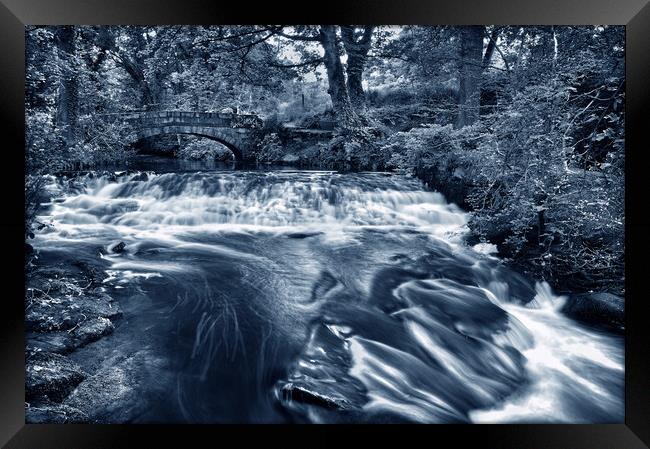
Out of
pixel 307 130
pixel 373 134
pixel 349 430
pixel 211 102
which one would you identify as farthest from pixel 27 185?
pixel 349 430

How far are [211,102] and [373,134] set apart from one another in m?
1.11

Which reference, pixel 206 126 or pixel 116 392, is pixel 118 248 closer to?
pixel 116 392

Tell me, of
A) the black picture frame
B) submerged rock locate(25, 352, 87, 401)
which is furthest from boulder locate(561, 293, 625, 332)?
submerged rock locate(25, 352, 87, 401)

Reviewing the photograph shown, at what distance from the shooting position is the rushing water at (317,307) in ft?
8.04

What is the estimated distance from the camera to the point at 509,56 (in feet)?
8.74

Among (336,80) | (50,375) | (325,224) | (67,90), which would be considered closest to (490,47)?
(336,80)

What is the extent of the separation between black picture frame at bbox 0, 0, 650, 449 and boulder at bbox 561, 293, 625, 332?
0.38 ft

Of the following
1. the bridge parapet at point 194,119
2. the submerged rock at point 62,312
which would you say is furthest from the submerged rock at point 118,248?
the bridge parapet at point 194,119

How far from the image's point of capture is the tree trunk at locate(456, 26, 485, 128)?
2678 millimetres

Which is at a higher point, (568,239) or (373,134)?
(373,134)

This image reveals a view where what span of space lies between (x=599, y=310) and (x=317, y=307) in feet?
5.94

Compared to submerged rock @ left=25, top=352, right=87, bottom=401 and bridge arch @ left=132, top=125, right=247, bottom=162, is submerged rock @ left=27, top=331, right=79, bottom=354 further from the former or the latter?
bridge arch @ left=132, top=125, right=247, bottom=162
